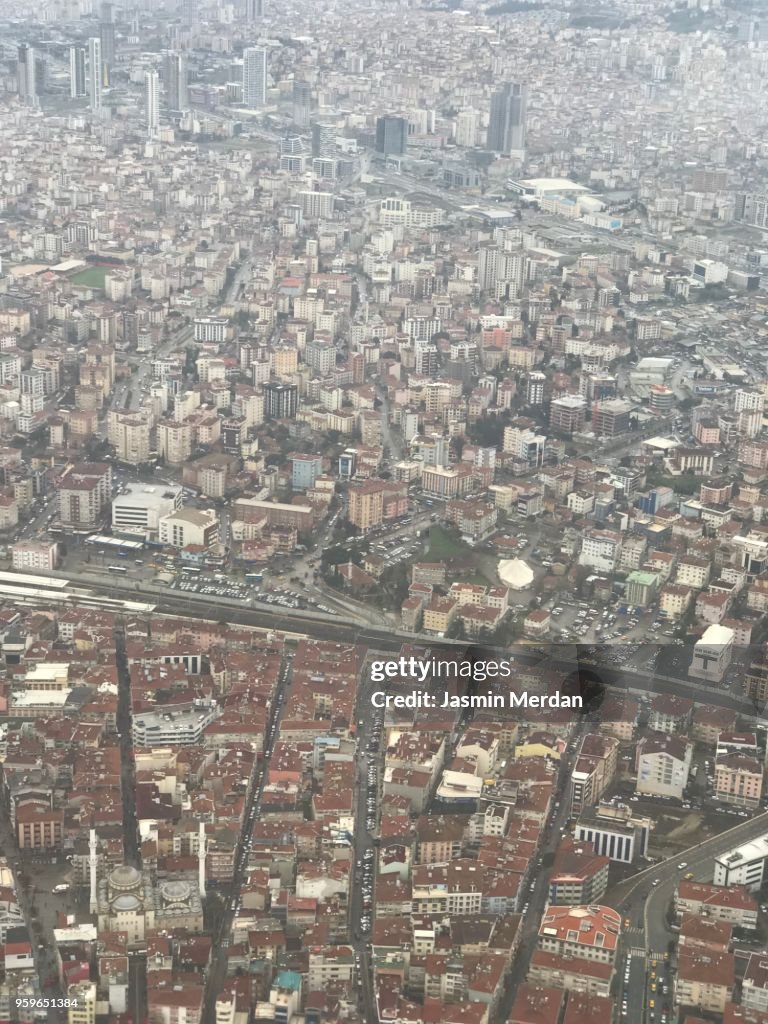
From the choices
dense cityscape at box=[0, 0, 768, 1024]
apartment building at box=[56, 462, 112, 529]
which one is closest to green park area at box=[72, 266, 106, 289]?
dense cityscape at box=[0, 0, 768, 1024]

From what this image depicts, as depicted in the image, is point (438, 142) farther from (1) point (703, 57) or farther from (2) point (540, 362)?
(2) point (540, 362)

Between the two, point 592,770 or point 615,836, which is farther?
point 592,770

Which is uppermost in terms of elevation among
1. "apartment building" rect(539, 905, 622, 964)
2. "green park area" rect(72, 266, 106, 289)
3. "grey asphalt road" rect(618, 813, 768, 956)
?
"apartment building" rect(539, 905, 622, 964)

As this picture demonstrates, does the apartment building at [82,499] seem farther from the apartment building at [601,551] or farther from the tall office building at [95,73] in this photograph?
the tall office building at [95,73]

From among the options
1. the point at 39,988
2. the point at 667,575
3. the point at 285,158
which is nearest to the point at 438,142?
the point at 285,158

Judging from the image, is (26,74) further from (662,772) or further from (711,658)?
(662,772)

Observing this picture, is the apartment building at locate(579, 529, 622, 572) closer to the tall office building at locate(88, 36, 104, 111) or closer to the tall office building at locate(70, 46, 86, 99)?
the tall office building at locate(88, 36, 104, 111)

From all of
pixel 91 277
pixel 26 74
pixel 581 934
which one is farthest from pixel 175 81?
pixel 581 934
